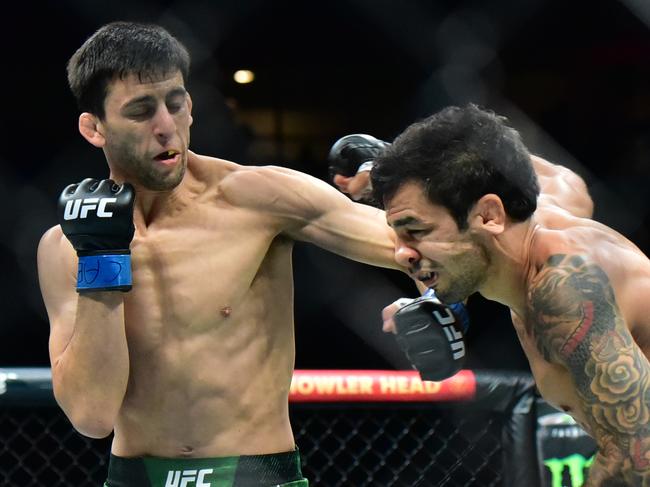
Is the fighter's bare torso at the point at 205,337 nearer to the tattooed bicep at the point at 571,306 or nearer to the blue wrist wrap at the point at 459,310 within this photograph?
the blue wrist wrap at the point at 459,310

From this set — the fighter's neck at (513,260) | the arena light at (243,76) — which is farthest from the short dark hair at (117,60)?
the arena light at (243,76)

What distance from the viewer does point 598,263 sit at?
52.7 inches

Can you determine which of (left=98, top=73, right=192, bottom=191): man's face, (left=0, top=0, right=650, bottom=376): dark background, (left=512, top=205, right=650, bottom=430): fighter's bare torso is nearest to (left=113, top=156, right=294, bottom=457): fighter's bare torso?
(left=98, top=73, right=192, bottom=191): man's face

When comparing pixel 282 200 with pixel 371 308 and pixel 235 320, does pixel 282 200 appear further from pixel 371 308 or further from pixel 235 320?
pixel 371 308

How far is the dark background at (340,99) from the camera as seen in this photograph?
9.62 feet

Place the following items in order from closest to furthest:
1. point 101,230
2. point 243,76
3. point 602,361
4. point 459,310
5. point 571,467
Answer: point 602,361 → point 101,230 → point 459,310 → point 571,467 → point 243,76

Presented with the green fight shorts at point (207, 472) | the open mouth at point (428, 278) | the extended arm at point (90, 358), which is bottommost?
the green fight shorts at point (207, 472)

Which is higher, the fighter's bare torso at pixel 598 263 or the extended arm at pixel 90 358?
the fighter's bare torso at pixel 598 263

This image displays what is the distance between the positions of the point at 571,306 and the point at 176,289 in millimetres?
626

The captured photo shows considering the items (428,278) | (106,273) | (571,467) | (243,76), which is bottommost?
(243,76)

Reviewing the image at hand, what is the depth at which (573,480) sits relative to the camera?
2.10 meters

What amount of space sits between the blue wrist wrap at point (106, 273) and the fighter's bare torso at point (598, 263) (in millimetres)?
557

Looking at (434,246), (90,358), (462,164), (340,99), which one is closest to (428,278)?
(434,246)

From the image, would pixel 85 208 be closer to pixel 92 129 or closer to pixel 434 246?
pixel 92 129
